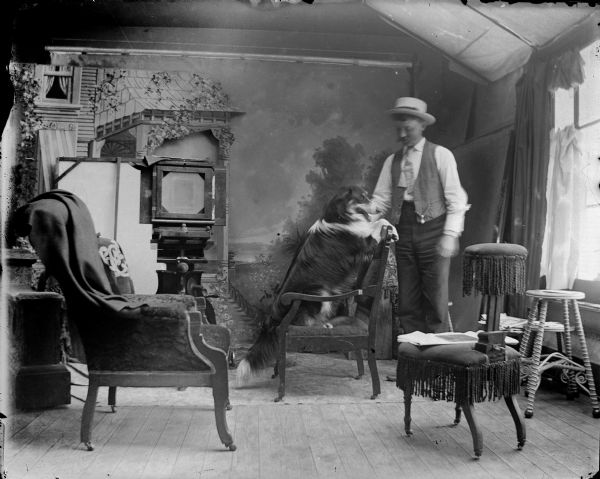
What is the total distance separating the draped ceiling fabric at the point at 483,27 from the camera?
3.40 metres

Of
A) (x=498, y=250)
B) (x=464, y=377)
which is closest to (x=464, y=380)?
(x=464, y=377)

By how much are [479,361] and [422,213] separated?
1414 millimetres

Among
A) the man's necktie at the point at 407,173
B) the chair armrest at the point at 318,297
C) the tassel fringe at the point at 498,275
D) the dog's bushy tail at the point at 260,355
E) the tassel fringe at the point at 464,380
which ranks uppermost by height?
the man's necktie at the point at 407,173

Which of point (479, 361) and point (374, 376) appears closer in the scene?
point (479, 361)

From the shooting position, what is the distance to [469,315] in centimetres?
393

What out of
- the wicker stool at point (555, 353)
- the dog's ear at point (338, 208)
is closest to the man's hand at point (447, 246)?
the wicker stool at point (555, 353)

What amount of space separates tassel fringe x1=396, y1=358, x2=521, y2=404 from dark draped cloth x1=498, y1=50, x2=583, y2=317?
1302 mm

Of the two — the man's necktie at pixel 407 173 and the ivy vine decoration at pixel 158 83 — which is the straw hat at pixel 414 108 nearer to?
the man's necktie at pixel 407 173

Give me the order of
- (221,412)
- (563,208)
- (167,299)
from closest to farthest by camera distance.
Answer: (221,412)
(167,299)
(563,208)

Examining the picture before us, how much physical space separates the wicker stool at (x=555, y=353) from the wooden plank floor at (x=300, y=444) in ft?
0.53

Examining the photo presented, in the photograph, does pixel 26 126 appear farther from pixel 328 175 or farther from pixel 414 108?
pixel 414 108

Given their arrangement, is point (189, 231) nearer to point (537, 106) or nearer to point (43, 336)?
point (43, 336)

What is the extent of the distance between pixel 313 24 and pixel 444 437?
9.09 feet

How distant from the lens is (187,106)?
3982mm
